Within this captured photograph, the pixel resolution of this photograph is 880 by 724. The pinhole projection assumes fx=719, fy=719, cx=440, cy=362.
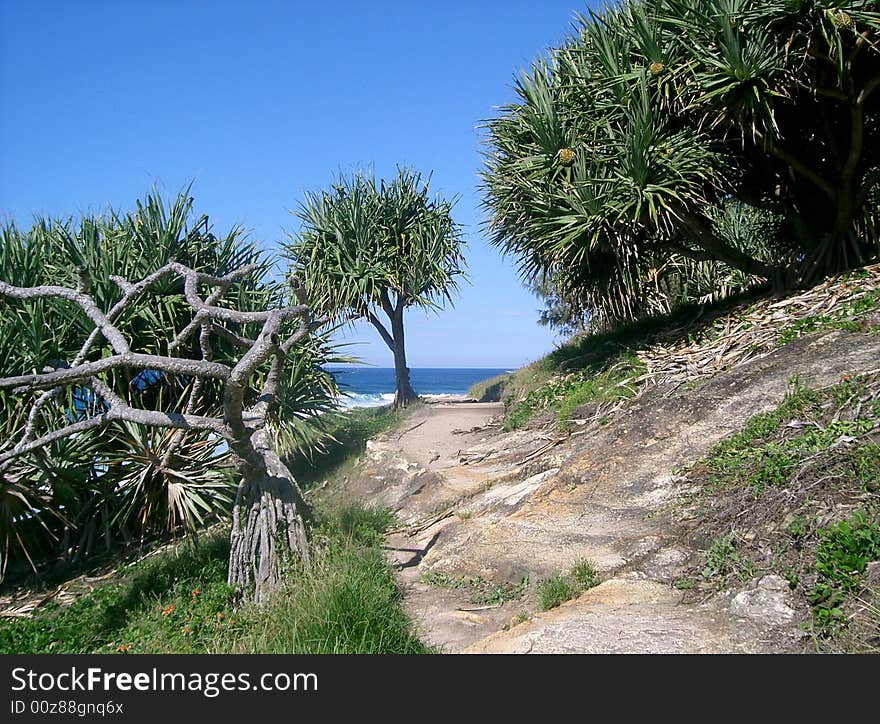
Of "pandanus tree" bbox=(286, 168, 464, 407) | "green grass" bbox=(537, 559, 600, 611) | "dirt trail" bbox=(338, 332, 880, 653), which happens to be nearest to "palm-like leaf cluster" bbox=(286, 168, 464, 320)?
"pandanus tree" bbox=(286, 168, 464, 407)

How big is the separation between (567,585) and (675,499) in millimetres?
1564

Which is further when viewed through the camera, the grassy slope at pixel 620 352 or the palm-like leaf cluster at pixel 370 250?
the palm-like leaf cluster at pixel 370 250

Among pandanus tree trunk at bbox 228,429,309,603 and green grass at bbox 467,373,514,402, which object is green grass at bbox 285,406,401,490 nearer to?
green grass at bbox 467,373,514,402

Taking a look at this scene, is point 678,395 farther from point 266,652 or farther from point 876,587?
point 266,652

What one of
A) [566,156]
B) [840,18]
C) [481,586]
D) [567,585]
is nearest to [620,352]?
[566,156]

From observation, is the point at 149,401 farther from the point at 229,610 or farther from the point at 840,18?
the point at 840,18

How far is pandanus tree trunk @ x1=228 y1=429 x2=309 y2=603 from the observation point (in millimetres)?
6426

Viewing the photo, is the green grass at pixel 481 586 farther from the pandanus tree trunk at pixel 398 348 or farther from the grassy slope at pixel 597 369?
the pandanus tree trunk at pixel 398 348

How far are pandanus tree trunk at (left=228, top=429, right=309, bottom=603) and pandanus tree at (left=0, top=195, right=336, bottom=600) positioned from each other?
12mm

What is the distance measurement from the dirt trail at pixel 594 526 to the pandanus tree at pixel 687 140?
2829 millimetres

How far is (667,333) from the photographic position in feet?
36.1

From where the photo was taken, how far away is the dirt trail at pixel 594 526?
4590 millimetres

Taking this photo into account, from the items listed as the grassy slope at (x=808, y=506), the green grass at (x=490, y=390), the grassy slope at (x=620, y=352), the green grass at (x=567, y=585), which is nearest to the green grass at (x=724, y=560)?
the grassy slope at (x=808, y=506)

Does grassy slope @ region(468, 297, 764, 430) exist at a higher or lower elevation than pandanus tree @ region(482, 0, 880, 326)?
lower
